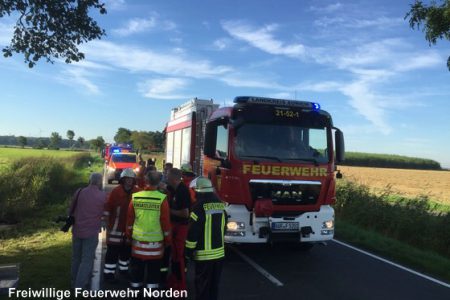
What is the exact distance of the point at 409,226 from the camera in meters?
13.6

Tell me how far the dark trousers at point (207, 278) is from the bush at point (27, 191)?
11.0 m

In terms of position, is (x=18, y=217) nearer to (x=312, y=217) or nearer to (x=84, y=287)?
(x=84, y=287)

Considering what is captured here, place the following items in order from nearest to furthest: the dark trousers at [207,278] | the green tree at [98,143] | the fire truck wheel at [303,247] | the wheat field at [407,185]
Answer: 1. the dark trousers at [207,278]
2. the fire truck wheel at [303,247]
3. the wheat field at [407,185]
4. the green tree at [98,143]

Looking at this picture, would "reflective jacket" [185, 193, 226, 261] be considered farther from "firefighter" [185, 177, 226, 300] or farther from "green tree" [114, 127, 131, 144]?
"green tree" [114, 127, 131, 144]

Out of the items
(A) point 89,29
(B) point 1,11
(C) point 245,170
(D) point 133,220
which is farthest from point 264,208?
(B) point 1,11

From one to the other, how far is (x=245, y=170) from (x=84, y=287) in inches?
131

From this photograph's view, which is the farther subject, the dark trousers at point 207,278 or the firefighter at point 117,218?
the firefighter at point 117,218

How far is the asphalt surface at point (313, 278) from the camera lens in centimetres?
682

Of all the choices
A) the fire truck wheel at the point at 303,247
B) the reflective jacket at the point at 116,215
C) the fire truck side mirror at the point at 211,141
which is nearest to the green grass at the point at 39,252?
the reflective jacket at the point at 116,215

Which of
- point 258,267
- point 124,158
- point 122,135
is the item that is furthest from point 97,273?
point 122,135

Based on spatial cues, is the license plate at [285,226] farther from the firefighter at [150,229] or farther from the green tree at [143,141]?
the green tree at [143,141]

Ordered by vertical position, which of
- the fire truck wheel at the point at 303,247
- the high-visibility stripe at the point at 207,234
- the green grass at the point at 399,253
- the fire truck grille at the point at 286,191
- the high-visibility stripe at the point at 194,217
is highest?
the fire truck grille at the point at 286,191

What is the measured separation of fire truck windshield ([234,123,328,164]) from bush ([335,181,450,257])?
6.40 m

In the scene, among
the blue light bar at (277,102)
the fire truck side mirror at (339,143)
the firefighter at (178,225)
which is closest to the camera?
the firefighter at (178,225)
